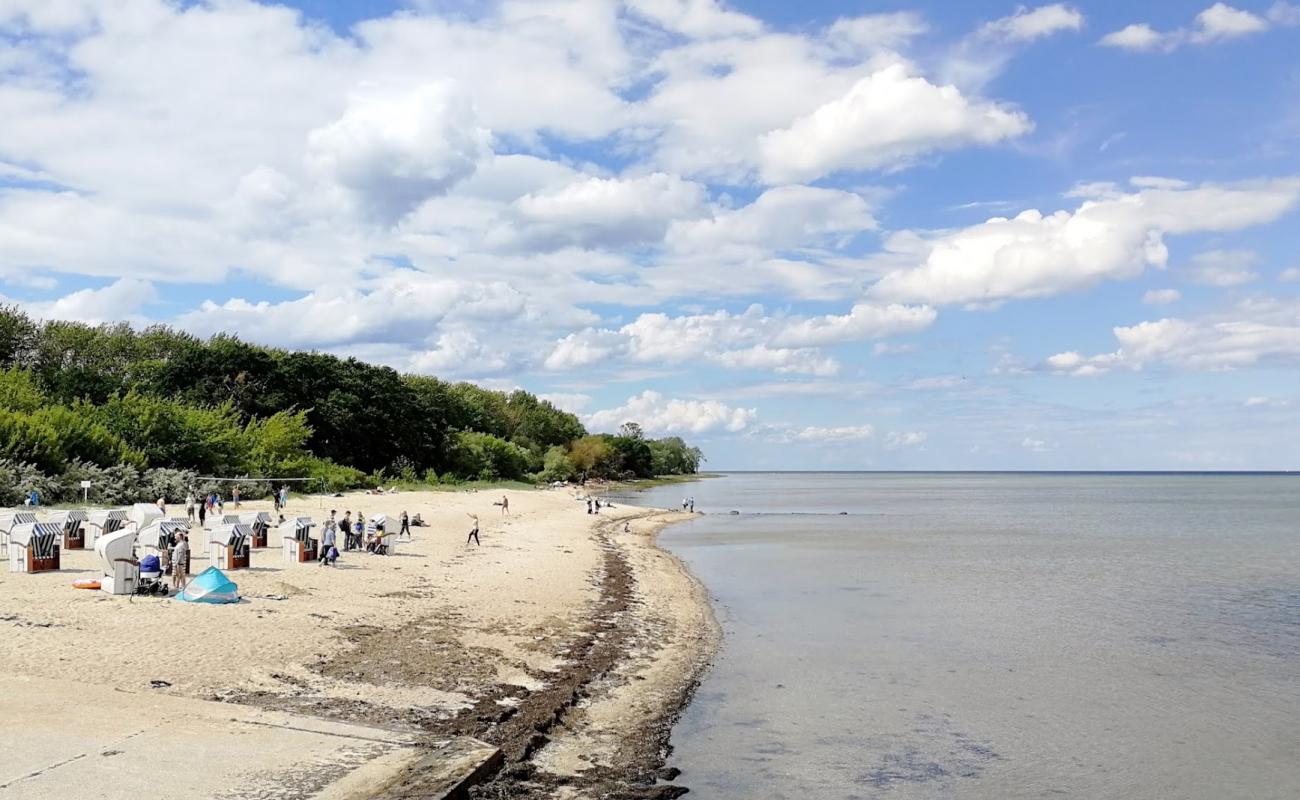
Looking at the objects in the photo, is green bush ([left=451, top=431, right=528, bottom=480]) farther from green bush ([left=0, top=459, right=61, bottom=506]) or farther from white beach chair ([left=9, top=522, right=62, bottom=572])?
white beach chair ([left=9, top=522, right=62, bottom=572])

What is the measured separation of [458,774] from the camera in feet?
Answer: 32.3

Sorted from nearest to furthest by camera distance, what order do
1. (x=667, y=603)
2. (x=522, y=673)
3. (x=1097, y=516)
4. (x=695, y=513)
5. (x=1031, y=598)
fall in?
(x=522, y=673) < (x=667, y=603) < (x=1031, y=598) < (x=695, y=513) < (x=1097, y=516)

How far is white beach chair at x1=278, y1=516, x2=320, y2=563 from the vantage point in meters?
26.0

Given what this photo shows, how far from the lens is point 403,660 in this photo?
15609mm

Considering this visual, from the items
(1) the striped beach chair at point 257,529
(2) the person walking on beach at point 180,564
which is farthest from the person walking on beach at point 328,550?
(2) the person walking on beach at point 180,564

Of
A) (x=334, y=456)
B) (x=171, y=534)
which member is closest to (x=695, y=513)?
(x=334, y=456)

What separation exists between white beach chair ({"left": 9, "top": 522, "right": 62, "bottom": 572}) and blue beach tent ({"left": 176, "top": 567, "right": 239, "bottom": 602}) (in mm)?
5220

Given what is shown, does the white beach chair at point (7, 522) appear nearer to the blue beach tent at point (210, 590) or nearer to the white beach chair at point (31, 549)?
the white beach chair at point (31, 549)

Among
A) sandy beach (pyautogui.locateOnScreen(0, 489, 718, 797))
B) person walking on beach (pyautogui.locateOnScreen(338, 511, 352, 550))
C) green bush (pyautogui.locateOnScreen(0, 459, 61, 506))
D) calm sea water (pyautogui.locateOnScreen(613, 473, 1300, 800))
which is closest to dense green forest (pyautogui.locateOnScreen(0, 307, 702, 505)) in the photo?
green bush (pyautogui.locateOnScreen(0, 459, 61, 506))

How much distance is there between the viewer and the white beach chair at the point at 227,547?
23094 millimetres

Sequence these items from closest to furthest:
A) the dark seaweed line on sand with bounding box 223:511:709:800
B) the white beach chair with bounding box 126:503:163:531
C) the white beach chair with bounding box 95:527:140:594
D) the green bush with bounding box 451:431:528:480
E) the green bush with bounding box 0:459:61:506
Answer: the dark seaweed line on sand with bounding box 223:511:709:800
the white beach chair with bounding box 95:527:140:594
the white beach chair with bounding box 126:503:163:531
the green bush with bounding box 0:459:61:506
the green bush with bounding box 451:431:528:480

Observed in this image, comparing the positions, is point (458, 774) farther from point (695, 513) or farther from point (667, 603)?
point (695, 513)

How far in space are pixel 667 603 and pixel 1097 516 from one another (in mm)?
68717

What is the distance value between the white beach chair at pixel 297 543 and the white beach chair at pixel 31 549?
5.79 m
